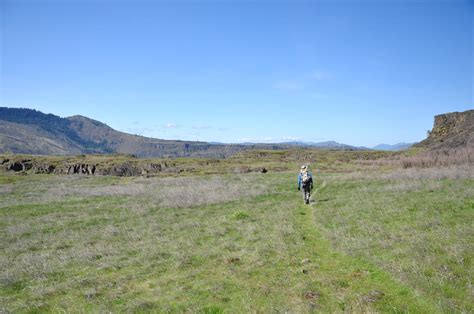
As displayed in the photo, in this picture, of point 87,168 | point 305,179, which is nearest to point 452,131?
point 305,179

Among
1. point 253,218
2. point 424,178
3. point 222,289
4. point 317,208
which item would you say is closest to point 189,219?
point 253,218

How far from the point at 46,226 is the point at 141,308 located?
1714cm

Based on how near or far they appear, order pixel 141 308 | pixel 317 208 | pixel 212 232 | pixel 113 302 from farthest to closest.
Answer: pixel 317 208, pixel 212 232, pixel 113 302, pixel 141 308

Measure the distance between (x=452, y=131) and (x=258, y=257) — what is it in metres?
67.4

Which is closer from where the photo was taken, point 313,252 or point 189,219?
point 313,252

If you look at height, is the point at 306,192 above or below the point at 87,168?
above

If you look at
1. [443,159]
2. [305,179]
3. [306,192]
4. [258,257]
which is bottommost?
[258,257]

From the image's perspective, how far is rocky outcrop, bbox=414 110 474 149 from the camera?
173ft

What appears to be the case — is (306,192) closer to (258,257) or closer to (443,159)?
(258,257)

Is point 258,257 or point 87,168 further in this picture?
point 87,168

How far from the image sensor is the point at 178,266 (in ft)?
44.0

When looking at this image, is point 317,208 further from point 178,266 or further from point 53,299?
point 53,299

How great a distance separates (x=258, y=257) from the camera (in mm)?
13750

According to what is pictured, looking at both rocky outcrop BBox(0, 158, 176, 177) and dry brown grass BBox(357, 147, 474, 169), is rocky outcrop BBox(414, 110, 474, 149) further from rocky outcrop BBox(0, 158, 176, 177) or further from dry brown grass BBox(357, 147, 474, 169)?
rocky outcrop BBox(0, 158, 176, 177)
